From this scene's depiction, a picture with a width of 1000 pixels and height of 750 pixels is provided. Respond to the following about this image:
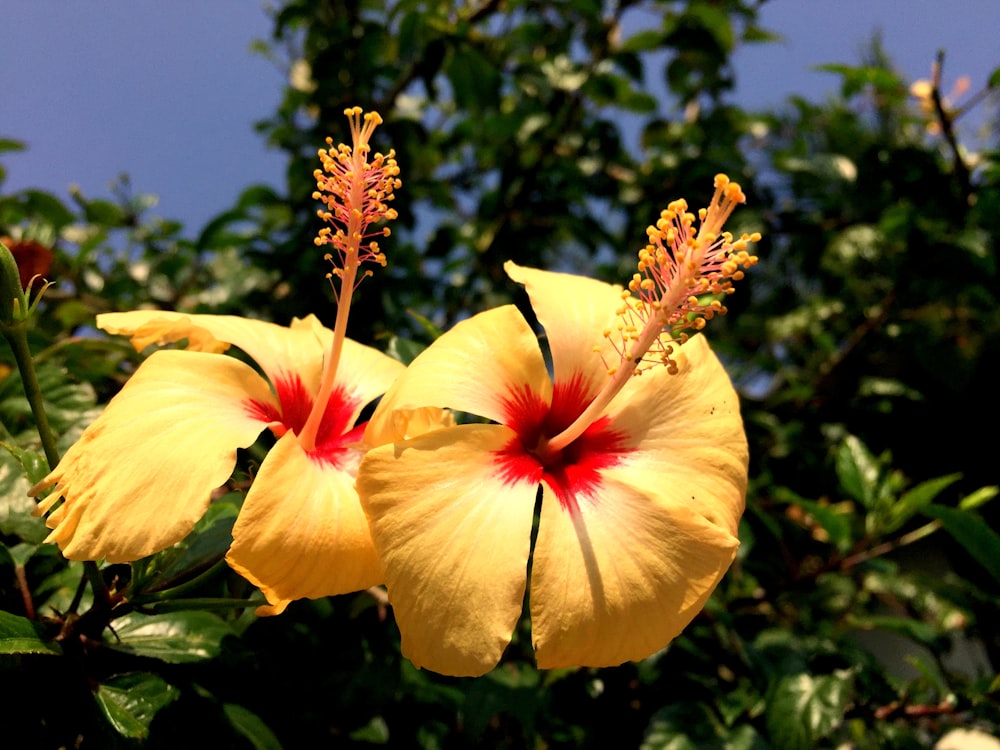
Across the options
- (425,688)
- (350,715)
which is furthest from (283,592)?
(425,688)

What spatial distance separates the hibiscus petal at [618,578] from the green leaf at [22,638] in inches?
23.3

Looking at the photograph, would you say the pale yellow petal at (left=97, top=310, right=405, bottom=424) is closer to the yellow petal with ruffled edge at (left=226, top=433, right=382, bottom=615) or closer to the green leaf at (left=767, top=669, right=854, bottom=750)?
the yellow petal with ruffled edge at (left=226, top=433, right=382, bottom=615)

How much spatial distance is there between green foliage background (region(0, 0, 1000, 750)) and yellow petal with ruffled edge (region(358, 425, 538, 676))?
0.75ft

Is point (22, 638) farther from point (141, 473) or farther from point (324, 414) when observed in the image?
point (324, 414)

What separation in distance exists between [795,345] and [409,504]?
3.46 m

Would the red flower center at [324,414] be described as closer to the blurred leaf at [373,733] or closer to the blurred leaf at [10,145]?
the blurred leaf at [373,733]

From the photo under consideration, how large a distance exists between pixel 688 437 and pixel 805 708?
780 millimetres

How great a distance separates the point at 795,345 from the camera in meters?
3.81

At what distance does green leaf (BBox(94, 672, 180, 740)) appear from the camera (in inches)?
37.1

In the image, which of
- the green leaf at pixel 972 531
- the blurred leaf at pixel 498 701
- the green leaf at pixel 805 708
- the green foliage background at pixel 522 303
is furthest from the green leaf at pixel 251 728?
the green leaf at pixel 972 531

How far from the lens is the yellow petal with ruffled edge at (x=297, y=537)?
2.57 feet

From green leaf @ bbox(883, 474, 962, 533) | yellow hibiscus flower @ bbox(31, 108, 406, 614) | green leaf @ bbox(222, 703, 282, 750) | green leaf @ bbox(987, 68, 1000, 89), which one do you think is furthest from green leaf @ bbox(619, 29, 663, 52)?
green leaf @ bbox(222, 703, 282, 750)

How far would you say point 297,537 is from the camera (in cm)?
80

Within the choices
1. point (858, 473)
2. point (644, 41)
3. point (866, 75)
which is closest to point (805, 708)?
point (858, 473)
